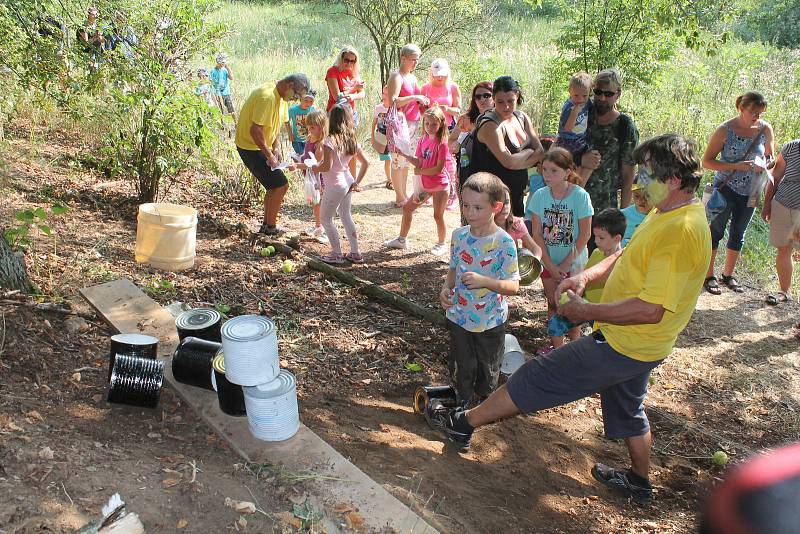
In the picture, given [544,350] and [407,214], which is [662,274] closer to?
[544,350]

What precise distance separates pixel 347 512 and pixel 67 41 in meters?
6.38

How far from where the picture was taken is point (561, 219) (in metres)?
4.65

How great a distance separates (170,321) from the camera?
446cm

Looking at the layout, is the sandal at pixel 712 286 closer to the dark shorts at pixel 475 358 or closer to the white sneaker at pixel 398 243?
the white sneaker at pixel 398 243

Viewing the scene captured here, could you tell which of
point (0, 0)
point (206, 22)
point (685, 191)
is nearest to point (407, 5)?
point (206, 22)

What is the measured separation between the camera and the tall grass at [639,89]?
10.8 meters

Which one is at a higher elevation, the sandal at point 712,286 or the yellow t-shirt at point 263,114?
the yellow t-shirt at point 263,114

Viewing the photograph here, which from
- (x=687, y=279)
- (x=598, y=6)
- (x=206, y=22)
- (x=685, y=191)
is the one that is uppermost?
(x=598, y=6)

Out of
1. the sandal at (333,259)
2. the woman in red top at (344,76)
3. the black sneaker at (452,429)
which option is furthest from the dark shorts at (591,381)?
the woman in red top at (344,76)

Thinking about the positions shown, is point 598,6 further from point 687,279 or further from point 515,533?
point 515,533

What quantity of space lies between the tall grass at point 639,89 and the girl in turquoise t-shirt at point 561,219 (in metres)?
3.77

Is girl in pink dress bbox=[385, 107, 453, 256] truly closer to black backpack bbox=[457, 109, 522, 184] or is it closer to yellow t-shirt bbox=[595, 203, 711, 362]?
black backpack bbox=[457, 109, 522, 184]

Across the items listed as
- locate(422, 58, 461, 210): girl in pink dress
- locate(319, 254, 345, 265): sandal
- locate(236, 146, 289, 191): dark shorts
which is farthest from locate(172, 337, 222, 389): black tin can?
locate(422, 58, 461, 210): girl in pink dress

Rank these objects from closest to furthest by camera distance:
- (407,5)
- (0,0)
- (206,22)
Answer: (0,0) < (206,22) < (407,5)
